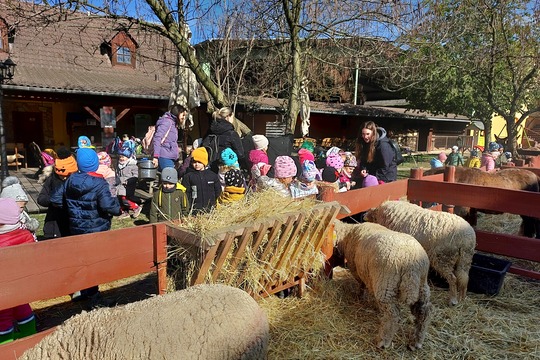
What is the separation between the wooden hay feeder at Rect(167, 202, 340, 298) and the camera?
103 inches

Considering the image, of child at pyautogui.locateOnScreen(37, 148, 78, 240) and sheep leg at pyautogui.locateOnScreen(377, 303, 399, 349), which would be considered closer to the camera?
sheep leg at pyautogui.locateOnScreen(377, 303, 399, 349)

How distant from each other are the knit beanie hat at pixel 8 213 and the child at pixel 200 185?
202 centimetres

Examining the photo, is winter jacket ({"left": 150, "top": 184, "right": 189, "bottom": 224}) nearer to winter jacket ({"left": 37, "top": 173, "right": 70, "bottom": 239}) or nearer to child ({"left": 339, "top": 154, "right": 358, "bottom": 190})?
winter jacket ({"left": 37, "top": 173, "right": 70, "bottom": 239})

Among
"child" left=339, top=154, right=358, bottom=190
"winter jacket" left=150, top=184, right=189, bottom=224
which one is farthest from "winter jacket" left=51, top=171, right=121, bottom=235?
"child" left=339, top=154, right=358, bottom=190

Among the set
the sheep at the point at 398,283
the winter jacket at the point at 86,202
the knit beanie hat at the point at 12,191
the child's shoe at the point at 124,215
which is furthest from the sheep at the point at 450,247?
the child's shoe at the point at 124,215

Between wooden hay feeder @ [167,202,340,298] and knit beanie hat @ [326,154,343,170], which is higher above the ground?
knit beanie hat @ [326,154,343,170]

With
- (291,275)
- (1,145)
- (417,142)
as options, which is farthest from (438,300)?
(417,142)

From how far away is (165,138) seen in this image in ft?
21.5

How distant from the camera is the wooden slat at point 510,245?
3904 mm

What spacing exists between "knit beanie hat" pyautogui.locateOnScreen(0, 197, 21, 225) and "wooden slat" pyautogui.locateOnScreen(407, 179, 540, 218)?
4243 millimetres

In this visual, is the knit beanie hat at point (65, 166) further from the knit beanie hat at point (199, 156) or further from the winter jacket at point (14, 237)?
the winter jacket at point (14, 237)

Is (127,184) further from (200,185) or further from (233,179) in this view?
(233,179)

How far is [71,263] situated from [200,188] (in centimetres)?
267

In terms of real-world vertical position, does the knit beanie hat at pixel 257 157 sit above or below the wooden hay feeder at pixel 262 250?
above
